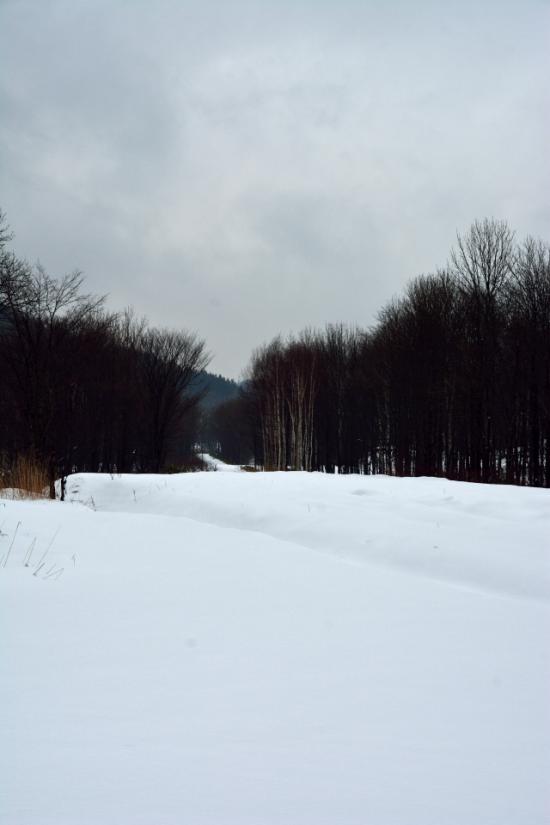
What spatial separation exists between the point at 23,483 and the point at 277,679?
10254mm

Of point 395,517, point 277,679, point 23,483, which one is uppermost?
point 23,483

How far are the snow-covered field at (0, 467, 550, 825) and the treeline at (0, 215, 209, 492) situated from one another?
8.87m

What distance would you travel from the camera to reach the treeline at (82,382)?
1838cm

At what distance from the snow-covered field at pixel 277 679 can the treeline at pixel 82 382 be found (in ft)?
29.1

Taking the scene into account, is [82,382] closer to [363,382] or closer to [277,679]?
[363,382]

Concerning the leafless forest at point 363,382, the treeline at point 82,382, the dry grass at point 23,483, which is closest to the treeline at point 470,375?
the leafless forest at point 363,382

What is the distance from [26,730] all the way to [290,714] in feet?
3.76

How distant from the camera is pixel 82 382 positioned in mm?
25938

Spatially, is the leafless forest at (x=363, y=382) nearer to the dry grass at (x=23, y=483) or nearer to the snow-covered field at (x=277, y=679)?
the dry grass at (x=23, y=483)

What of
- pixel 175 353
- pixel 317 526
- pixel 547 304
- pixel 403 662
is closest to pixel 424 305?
pixel 547 304

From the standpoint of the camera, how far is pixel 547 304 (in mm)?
21094

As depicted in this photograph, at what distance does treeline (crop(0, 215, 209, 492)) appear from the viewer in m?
18.4

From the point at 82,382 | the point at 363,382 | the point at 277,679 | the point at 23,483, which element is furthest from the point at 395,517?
the point at 363,382

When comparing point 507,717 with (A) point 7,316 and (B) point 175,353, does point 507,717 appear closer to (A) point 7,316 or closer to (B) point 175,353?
(A) point 7,316
